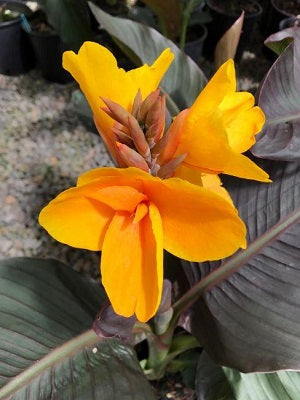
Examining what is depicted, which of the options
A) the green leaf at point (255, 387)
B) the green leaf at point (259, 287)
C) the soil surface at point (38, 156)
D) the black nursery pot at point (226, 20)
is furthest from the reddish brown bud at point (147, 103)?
the black nursery pot at point (226, 20)

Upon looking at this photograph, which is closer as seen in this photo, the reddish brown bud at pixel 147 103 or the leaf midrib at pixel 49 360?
the reddish brown bud at pixel 147 103

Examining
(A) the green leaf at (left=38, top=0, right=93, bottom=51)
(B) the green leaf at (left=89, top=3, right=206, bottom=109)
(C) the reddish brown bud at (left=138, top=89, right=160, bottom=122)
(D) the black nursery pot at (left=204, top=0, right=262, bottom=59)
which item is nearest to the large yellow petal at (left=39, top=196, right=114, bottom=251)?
(C) the reddish brown bud at (left=138, top=89, right=160, bottom=122)

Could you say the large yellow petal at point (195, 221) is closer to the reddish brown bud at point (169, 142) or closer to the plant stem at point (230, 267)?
the reddish brown bud at point (169, 142)

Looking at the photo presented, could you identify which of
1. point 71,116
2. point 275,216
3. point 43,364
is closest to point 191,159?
point 275,216

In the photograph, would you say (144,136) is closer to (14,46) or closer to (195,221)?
(195,221)

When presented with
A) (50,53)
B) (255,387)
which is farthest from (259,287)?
(50,53)

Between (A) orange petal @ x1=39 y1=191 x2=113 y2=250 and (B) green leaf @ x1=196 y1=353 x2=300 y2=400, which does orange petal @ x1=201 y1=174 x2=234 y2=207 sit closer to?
(A) orange petal @ x1=39 y1=191 x2=113 y2=250

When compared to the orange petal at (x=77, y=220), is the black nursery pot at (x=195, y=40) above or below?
below
